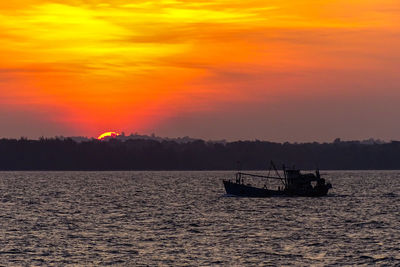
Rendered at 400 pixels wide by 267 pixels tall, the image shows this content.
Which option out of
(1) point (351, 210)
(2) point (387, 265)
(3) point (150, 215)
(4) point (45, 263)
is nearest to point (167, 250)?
(4) point (45, 263)

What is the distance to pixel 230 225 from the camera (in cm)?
10269

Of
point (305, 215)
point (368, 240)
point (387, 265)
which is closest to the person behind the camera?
point (387, 265)

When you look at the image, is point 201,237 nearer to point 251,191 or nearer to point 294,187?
point 294,187

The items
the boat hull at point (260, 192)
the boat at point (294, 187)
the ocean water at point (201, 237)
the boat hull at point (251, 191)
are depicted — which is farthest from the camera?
the boat hull at point (251, 191)

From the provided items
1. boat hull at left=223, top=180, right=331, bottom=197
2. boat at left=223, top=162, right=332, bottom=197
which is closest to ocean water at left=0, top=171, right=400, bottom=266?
boat at left=223, top=162, right=332, bottom=197

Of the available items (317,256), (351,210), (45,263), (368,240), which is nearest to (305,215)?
(351,210)

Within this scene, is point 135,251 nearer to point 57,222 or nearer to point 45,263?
point 45,263

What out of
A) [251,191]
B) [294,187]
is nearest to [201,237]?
[294,187]

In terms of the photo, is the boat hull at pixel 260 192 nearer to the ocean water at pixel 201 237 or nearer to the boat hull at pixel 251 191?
the boat hull at pixel 251 191

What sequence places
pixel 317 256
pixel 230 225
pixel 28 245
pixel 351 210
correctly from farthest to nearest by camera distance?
pixel 351 210 → pixel 230 225 → pixel 28 245 → pixel 317 256

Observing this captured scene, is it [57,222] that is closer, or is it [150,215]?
[57,222]

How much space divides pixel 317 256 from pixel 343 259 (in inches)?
108

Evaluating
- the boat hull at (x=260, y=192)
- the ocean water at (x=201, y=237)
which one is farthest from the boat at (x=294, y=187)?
the ocean water at (x=201, y=237)

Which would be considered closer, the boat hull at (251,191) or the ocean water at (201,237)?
the ocean water at (201,237)
